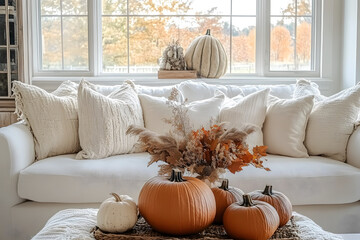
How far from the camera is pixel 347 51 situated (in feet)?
13.4

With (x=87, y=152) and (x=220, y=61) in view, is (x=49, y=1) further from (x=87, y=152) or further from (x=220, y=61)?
(x=87, y=152)

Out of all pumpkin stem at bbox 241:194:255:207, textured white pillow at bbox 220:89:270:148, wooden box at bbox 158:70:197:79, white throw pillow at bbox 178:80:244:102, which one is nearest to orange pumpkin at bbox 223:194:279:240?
pumpkin stem at bbox 241:194:255:207

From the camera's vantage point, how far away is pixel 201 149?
69.4 inches

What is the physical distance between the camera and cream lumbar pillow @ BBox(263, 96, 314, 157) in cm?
310

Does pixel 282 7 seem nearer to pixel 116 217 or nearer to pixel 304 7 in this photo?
pixel 304 7

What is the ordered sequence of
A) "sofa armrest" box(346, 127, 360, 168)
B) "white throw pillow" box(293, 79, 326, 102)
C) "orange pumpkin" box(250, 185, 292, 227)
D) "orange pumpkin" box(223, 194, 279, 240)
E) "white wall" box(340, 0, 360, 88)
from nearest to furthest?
"orange pumpkin" box(223, 194, 279, 240), "orange pumpkin" box(250, 185, 292, 227), "sofa armrest" box(346, 127, 360, 168), "white throw pillow" box(293, 79, 326, 102), "white wall" box(340, 0, 360, 88)

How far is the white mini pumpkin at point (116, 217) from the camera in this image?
1.76 meters

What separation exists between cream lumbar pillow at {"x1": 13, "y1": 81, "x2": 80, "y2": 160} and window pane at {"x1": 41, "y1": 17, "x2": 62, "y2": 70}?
1235 mm

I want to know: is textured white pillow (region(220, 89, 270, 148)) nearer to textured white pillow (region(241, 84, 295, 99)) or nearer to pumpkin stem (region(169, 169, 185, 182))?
textured white pillow (region(241, 84, 295, 99))

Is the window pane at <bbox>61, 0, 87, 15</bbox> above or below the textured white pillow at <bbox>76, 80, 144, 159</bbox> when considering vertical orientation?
above

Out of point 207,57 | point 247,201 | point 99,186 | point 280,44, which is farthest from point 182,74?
point 247,201

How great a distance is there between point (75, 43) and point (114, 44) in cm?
32

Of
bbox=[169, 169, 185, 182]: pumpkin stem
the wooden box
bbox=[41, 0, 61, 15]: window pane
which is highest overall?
bbox=[41, 0, 61, 15]: window pane

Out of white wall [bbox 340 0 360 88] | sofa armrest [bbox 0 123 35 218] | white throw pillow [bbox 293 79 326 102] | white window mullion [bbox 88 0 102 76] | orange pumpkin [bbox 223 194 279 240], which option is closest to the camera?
orange pumpkin [bbox 223 194 279 240]
